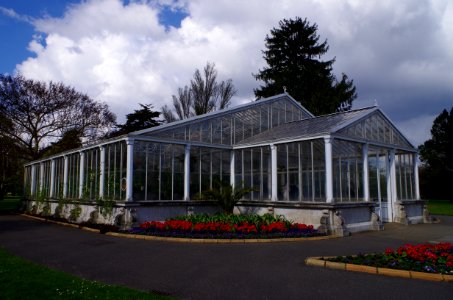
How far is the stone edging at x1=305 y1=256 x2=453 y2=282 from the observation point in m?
7.90

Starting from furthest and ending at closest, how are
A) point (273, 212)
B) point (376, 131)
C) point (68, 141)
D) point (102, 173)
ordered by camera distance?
point (68, 141) < point (376, 131) < point (102, 173) < point (273, 212)

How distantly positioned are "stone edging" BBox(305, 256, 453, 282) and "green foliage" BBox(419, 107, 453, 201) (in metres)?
49.0

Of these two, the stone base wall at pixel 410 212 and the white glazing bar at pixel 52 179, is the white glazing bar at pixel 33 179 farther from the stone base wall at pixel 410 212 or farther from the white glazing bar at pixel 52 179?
the stone base wall at pixel 410 212

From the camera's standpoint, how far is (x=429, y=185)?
52719 mm

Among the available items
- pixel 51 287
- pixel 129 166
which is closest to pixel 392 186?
pixel 129 166

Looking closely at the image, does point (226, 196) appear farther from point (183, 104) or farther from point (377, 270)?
point (183, 104)

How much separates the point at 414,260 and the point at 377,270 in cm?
122

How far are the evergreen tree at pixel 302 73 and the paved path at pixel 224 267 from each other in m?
25.5

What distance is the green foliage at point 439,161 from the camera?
50.8 m

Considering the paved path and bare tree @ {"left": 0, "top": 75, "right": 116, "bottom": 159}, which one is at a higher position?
bare tree @ {"left": 0, "top": 75, "right": 116, "bottom": 159}

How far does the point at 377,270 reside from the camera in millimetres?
8531

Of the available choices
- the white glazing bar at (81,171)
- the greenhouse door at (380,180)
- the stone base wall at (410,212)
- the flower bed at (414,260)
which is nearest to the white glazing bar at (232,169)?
the greenhouse door at (380,180)

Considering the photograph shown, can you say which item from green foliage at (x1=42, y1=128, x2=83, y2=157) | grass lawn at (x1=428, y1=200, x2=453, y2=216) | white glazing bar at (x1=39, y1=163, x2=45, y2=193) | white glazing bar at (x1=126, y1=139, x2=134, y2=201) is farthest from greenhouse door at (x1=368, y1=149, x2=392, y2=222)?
green foliage at (x1=42, y1=128, x2=83, y2=157)

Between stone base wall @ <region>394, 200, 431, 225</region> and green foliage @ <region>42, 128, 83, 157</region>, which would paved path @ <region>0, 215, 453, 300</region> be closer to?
stone base wall @ <region>394, 200, 431, 225</region>
